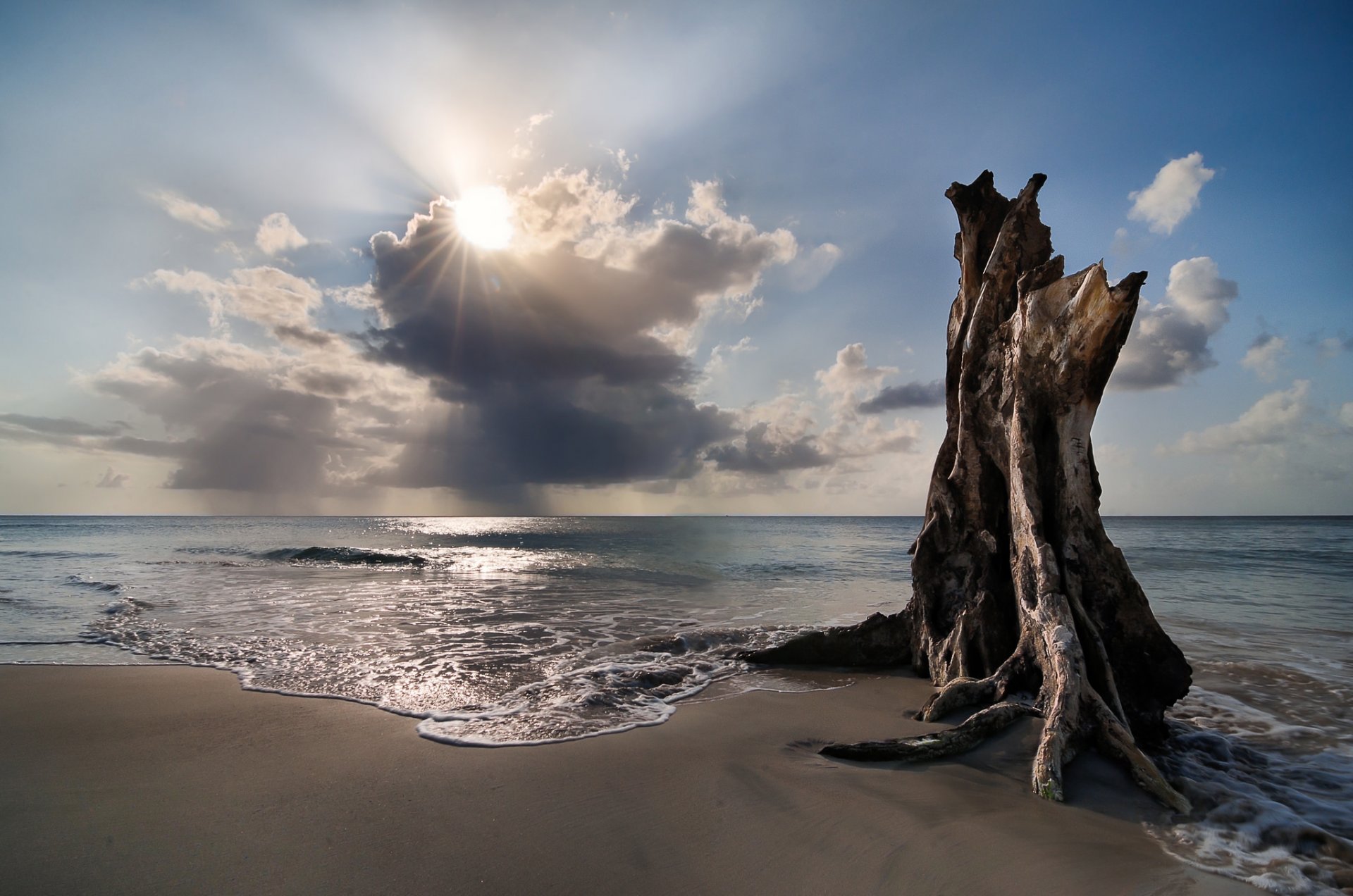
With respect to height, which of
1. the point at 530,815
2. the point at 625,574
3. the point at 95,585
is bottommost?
the point at 625,574

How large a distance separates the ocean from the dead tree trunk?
0.81 metres

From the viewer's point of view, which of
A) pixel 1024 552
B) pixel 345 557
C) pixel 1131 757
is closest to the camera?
pixel 1131 757

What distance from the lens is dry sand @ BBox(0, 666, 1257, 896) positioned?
3.49 metres

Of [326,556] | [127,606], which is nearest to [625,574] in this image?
[127,606]

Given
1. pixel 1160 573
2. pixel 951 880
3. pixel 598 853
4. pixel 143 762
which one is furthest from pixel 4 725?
pixel 1160 573

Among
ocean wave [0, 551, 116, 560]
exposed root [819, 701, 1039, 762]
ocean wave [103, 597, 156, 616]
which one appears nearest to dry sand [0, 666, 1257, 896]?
exposed root [819, 701, 1039, 762]

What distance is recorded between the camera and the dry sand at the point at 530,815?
3490 millimetres

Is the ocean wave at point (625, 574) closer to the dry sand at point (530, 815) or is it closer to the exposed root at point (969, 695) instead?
the exposed root at point (969, 695)

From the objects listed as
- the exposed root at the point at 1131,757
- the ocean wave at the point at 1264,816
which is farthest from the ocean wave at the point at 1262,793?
the exposed root at the point at 1131,757

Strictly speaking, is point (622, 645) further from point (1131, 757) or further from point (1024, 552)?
point (1131, 757)

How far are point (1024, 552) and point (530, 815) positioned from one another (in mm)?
5956

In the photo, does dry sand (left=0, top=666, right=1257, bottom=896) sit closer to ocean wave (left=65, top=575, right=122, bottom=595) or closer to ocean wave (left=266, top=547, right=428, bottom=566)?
ocean wave (left=65, top=575, right=122, bottom=595)

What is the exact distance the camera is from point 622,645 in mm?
10414

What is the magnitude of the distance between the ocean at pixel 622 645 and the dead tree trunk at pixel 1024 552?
2.65 feet
